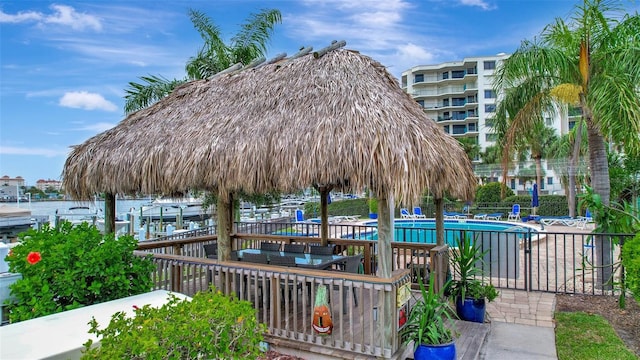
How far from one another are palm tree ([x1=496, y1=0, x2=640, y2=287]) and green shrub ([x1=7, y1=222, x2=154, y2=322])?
26.7 ft

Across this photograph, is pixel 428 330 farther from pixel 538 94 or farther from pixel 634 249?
pixel 538 94

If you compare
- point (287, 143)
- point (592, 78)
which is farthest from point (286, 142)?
point (592, 78)

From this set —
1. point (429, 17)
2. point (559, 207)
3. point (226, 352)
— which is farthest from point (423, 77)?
point (226, 352)

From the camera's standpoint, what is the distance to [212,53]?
49.2 ft

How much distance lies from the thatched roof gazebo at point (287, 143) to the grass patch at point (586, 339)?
2348 millimetres

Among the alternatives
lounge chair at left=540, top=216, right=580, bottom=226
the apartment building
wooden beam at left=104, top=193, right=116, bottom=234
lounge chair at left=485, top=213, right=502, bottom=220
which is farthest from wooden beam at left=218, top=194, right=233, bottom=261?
the apartment building

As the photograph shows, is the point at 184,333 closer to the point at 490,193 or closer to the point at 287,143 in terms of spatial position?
the point at 287,143

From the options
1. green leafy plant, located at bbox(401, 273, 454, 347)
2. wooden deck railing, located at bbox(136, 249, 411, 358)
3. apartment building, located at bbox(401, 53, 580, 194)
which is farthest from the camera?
apartment building, located at bbox(401, 53, 580, 194)

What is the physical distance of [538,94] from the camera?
879 cm

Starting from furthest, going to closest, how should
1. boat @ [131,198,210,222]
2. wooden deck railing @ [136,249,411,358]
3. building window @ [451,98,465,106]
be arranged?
building window @ [451,98,465,106]
boat @ [131,198,210,222]
wooden deck railing @ [136,249,411,358]

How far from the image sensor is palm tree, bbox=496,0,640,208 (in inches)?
271

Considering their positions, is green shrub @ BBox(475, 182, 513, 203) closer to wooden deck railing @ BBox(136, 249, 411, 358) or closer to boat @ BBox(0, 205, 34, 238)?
wooden deck railing @ BBox(136, 249, 411, 358)

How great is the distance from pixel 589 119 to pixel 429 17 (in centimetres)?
622

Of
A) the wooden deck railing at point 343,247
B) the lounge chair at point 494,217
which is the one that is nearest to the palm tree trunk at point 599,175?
the wooden deck railing at point 343,247
